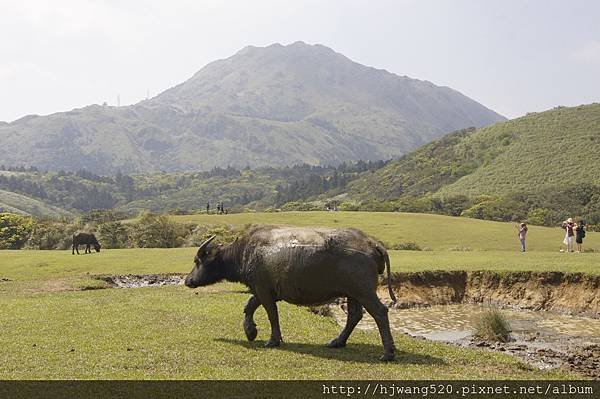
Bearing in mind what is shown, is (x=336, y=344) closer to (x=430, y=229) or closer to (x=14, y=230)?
(x=430, y=229)

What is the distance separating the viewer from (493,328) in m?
19.4

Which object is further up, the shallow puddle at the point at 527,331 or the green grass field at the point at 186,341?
the green grass field at the point at 186,341

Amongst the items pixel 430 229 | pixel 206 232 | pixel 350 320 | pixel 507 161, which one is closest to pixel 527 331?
pixel 350 320

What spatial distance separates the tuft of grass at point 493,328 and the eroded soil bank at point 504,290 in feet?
24.7

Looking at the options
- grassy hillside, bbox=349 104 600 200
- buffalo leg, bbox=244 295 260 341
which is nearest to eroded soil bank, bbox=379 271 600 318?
buffalo leg, bbox=244 295 260 341

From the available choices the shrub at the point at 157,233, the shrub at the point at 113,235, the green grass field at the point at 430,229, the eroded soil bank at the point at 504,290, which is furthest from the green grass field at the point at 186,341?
the shrub at the point at 113,235

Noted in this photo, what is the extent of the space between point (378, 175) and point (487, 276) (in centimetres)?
14379

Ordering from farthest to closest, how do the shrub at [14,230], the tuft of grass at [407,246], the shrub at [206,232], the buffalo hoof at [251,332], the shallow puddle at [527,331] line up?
the shrub at [14,230] → the shrub at [206,232] → the tuft of grass at [407,246] → the shallow puddle at [527,331] → the buffalo hoof at [251,332]

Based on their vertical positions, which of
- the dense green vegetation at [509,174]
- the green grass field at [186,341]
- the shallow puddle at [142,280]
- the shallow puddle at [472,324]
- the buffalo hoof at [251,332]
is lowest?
the shallow puddle at [472,324]

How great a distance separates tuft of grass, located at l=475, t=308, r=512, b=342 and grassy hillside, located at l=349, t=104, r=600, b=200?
88.2 meters

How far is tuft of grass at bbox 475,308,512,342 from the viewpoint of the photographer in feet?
63.0

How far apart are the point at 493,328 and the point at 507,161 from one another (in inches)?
4400

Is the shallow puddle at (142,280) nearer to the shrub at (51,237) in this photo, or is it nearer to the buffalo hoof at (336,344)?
the buffalo hoof at (336,344)

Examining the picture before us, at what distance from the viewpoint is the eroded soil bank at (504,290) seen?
1027 inches
